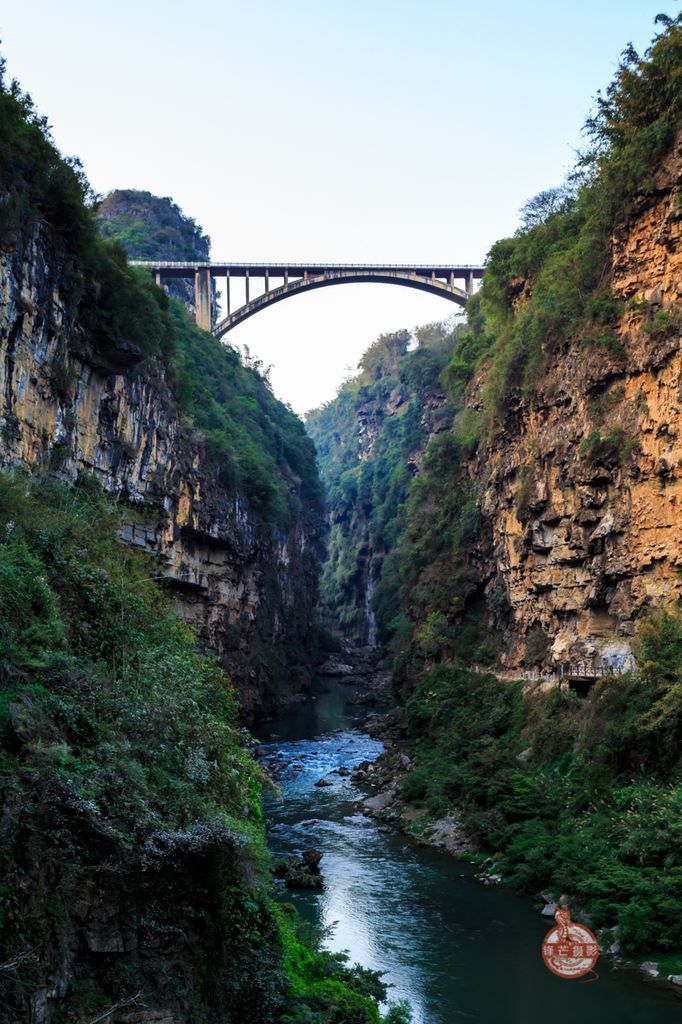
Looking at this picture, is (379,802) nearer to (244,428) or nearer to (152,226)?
(244,428)

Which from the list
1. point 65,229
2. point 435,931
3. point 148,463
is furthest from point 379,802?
point 65,229

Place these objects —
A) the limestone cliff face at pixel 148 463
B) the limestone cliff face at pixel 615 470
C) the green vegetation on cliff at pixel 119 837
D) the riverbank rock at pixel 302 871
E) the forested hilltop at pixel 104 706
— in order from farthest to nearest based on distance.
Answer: the limestone cliff face at pixel 615 470, the limestone cliff face at pixel 148 463, the riverbank rock at pixel 302 871, the forested hilltop at pixel 104 706, the green vegetation on cliff at pixel 119 837

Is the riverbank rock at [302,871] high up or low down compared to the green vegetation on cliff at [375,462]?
down

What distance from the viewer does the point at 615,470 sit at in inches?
864

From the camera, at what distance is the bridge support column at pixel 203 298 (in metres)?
53.5

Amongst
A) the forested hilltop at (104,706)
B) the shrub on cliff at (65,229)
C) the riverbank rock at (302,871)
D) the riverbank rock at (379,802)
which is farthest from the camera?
the riverbank rock at (379,802)

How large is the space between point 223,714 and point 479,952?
6.31 meters

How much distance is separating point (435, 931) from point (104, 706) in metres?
8.46

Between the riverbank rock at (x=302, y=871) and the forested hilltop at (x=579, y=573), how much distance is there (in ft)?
11.0

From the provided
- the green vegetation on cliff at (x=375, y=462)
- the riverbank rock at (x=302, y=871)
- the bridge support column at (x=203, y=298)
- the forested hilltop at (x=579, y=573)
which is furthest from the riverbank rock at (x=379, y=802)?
the bridge support column at (x=203, y=298)

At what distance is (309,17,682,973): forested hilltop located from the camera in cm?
1658

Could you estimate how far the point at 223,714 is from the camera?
16.4 m

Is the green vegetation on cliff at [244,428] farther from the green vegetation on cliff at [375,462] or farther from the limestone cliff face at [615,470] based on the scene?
the limestone cliff face at [615,470]

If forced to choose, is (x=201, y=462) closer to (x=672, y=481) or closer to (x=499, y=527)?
(x=499, y=527)
